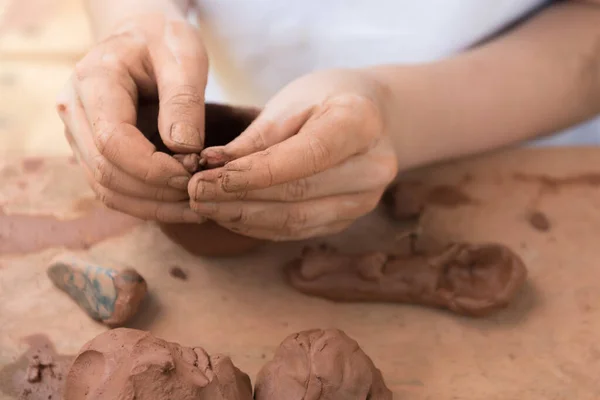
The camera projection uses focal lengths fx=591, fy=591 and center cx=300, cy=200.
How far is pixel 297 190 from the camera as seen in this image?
0.79 metres

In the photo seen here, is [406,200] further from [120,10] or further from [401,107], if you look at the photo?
[120,10]

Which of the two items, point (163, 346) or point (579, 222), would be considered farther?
point (579, 222)

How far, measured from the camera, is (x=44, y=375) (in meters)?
0.76

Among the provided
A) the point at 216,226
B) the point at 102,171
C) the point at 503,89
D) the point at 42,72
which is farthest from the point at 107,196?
the point at 42,72

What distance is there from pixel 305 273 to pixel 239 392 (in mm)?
281

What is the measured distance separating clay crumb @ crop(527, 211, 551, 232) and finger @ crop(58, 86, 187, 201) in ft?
2.02

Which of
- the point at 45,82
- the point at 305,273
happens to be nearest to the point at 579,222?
the point at 305,273

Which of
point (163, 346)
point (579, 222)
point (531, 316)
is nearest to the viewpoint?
point (163, 346)

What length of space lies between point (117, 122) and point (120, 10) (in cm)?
32

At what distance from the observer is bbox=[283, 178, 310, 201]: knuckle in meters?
0.78

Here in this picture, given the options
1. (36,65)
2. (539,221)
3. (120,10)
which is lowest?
(539,221)

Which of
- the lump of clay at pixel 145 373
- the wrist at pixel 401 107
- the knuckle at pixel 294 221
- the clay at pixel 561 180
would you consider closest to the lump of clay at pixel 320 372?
the lump of clay at pixel 145 373

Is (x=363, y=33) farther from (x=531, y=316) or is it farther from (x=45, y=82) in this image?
(x=45, y=82)

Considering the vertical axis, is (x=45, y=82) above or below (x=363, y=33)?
below
